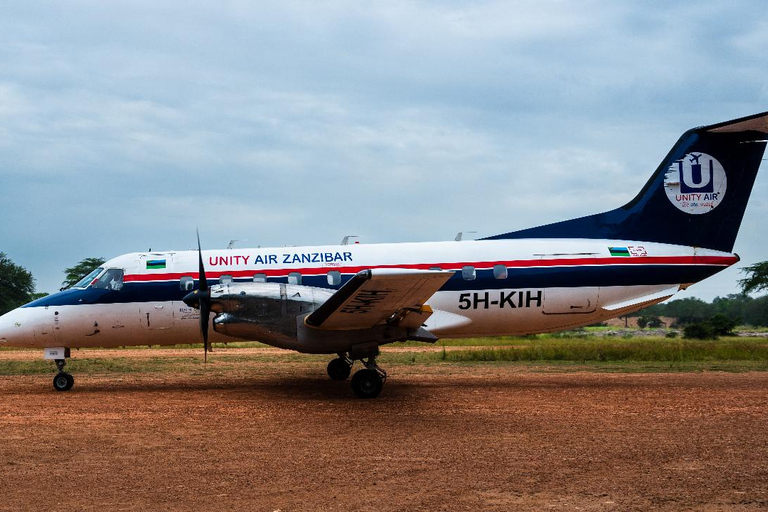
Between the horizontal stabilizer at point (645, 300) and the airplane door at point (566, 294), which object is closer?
the airplane door at point (566, 294)

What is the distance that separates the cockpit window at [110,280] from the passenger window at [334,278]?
4647mm

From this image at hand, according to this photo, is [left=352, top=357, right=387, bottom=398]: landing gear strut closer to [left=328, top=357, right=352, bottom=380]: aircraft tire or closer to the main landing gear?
the main landing gear

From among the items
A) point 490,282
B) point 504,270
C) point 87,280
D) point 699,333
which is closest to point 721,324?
point 699,333

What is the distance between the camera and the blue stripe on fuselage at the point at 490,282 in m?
Result: 16.0

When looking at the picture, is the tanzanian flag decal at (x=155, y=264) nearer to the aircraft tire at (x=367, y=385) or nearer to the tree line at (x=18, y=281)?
the aircraft tire at (x=367, y=385)

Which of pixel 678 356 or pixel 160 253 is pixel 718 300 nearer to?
pixel 678 356

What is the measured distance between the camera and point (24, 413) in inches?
493

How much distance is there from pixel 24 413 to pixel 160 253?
516 centimetres

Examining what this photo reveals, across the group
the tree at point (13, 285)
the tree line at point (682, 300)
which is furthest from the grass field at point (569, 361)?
the tree at point (13, 285)

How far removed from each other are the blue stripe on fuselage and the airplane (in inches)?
0.9

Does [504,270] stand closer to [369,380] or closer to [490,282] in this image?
[490,282]

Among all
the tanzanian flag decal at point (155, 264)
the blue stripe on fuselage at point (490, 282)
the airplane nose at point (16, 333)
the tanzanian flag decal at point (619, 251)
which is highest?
the tanzanian flag decal at point (155, 264)

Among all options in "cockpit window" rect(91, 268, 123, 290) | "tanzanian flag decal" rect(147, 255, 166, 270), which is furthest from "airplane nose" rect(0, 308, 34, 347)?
"tanzanian flag decal" rect(147, 255, 166, 270)

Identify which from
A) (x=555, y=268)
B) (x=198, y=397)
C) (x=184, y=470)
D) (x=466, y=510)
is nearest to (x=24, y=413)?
(x=198, y=397)
